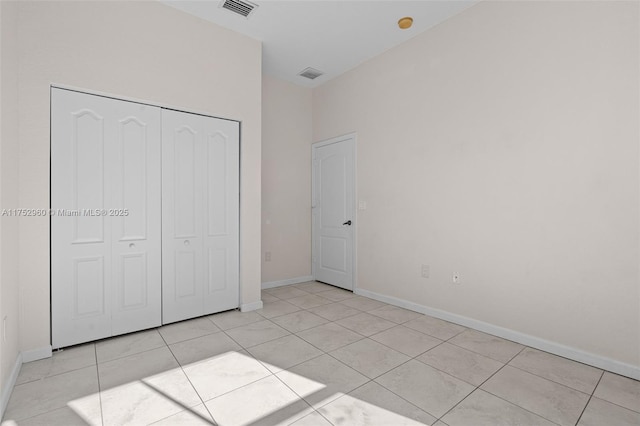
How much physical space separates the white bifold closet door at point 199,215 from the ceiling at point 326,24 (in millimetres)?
1045

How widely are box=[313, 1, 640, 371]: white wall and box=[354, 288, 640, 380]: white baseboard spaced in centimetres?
5

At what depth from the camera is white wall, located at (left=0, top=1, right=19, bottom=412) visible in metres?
1.88

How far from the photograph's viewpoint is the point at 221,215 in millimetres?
3420

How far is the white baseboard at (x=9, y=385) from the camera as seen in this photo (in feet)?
5.76

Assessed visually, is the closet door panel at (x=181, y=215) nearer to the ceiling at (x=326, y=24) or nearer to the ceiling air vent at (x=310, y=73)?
the ceiling at (x=326, y=24)

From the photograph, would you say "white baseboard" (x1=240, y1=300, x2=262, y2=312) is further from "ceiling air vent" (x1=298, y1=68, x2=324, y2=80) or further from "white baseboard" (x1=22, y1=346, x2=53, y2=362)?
"ceiling air vent" (x1=298, y1=68, x2=324, y2=80)

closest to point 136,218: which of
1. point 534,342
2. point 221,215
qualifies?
point 221,215

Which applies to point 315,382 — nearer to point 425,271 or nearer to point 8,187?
point 425,271

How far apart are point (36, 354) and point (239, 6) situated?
11.4ft

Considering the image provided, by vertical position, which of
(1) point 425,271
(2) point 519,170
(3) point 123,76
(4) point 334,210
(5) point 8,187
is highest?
(3) point 123,76

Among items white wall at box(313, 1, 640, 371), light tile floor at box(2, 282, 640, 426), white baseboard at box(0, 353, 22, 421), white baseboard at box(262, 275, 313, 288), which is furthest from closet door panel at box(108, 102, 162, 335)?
white wall at box(313, 1, 640, 371)

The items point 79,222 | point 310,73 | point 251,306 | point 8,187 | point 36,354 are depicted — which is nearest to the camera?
point 8,187

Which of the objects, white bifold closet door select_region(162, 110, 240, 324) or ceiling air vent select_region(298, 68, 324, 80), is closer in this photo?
white bifold closet door select_region(162, 110, 240, 324)

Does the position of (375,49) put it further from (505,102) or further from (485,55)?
(505,102)
